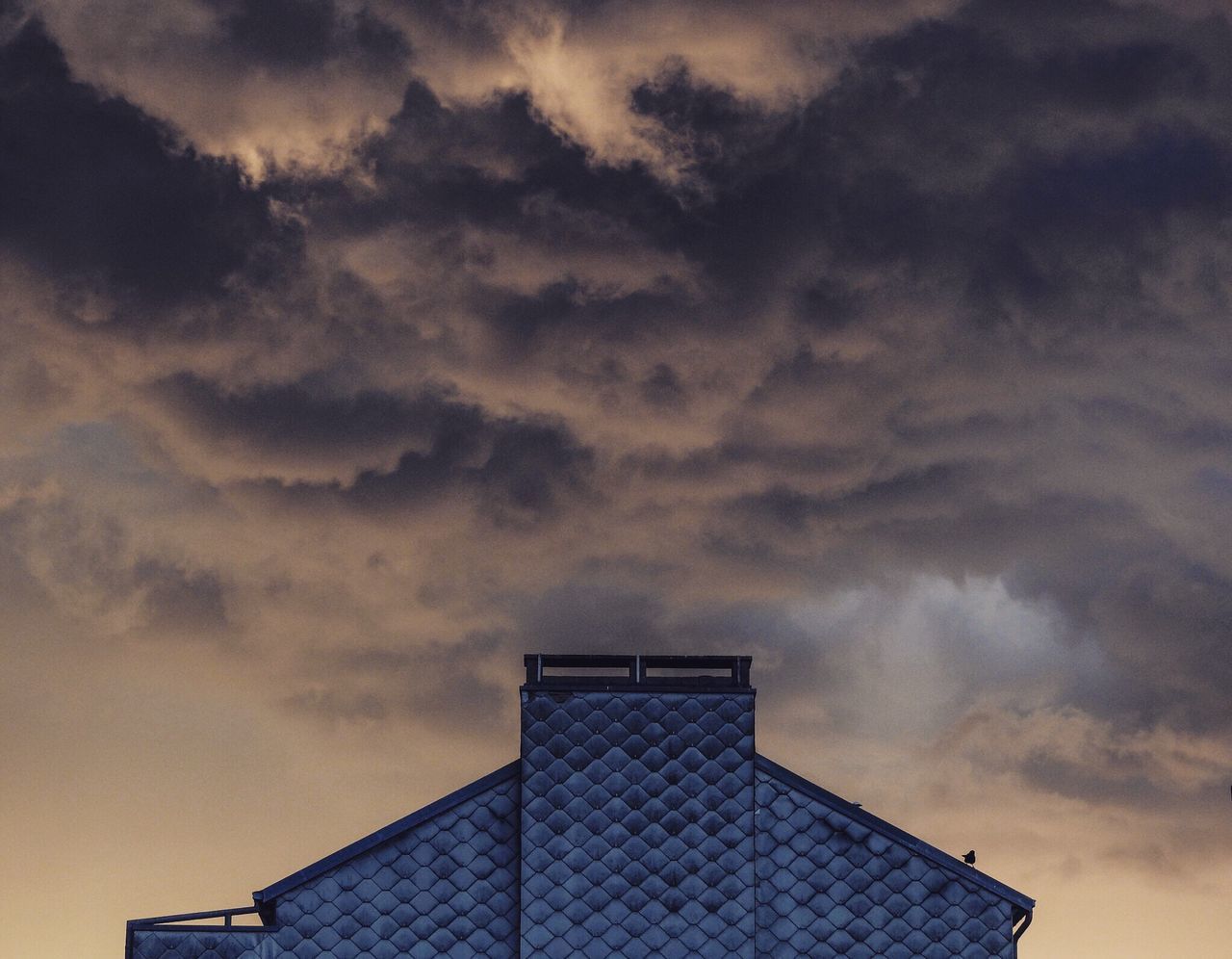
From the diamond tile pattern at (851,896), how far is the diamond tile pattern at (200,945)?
27.5ft

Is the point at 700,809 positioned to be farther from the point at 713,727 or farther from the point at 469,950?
the point at 469,950

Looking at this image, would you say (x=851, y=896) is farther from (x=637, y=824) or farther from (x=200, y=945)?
(x=200, y=945)

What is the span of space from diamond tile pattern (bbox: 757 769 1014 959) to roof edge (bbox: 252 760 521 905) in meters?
4.62

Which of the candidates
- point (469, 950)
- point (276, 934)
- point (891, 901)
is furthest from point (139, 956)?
point (891, 901)

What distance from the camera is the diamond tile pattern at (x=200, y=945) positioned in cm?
2825

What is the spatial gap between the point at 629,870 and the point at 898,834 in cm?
466

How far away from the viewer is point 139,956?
92.3 feet

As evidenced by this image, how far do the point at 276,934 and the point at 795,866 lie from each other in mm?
8871

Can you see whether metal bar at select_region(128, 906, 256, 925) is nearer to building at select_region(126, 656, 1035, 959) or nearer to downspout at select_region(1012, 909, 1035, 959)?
building at select_region(126, 656, 1035, 959)

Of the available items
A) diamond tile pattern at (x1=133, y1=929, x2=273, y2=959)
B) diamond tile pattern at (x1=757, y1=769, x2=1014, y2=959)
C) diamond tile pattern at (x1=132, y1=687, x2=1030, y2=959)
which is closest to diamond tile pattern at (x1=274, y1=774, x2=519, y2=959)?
diamond tile pattern at (x1=132, y1=687, x2=1030, y2=959)

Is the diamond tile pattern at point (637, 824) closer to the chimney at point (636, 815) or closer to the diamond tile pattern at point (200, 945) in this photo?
the chimney at point (636, 815)

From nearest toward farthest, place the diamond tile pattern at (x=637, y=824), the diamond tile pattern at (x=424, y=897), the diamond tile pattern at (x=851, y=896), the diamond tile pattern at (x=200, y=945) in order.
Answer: the diamond tile pattern at (x=200, y=945) → the diamond tile pattern at (x=637, y=824) → the diamond tile pattern at (x=424, y=897) → the diamond tile pattern at (x=851, y=896)

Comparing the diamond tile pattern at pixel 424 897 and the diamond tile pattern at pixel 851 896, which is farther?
the diamond tile pattern at pixel 851 896

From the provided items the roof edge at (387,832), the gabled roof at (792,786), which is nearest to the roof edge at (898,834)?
the gabled roof at (792,786)
